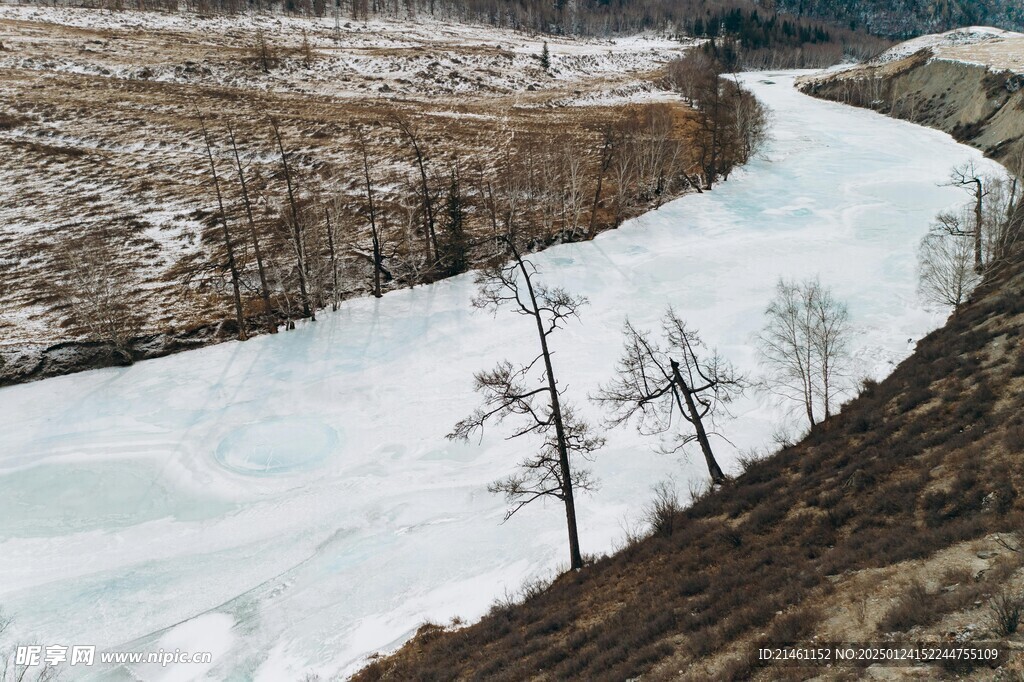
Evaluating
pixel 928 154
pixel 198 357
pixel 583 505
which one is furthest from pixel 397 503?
pixel 928 154

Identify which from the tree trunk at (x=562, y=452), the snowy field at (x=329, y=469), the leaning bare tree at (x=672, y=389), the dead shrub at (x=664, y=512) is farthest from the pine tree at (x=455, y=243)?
the dead shrub at (x=664, y=512)

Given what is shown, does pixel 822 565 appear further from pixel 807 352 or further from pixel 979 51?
pixel 979 51

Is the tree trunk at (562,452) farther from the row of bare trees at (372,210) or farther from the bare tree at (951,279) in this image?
the bare tree at (951,279)

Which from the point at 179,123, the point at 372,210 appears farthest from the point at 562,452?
the point at 179,123

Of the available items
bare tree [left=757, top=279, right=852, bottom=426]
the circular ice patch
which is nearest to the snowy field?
the circular ice patch

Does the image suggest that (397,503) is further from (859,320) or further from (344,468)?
(859,320)

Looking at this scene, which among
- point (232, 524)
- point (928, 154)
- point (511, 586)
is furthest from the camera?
point (928, 154)

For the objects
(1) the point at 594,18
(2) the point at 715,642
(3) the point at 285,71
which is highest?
(1) the point at 594,18

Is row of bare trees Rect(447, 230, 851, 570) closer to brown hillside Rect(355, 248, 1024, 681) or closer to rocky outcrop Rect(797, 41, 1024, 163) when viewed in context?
brown hillside Rect(355, 248, 1024, 681)
